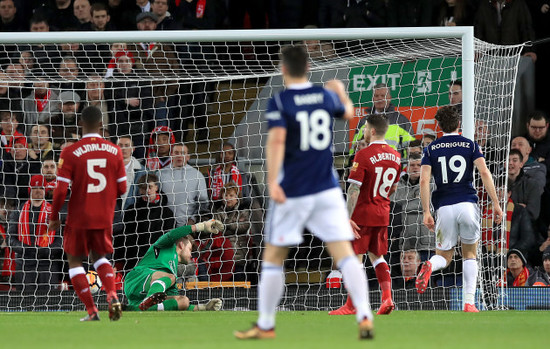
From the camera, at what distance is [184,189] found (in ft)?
42.7

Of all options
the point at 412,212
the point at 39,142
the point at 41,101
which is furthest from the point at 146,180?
the point at 412,212

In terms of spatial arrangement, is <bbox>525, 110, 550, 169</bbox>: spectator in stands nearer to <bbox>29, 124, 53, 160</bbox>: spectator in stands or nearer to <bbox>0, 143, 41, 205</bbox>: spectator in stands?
<bbox>29, 124, 53, 160</bbox>: spectator in stands

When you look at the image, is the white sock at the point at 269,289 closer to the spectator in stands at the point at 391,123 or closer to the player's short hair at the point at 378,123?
the player's short hair at the point at 378,123

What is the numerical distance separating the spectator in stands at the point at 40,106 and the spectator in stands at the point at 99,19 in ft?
6.35

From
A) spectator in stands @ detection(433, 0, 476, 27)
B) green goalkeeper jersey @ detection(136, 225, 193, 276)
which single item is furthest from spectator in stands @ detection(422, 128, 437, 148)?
green goalkeeper jersey @ detection(136, 225, 193, 276)

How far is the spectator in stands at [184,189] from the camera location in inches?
512

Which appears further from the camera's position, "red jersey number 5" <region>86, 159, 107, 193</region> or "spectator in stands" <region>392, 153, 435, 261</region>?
"spectator in stands" <region>392, 153, 435, 261</region>

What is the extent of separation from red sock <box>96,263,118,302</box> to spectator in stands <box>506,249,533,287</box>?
5621 millimetres

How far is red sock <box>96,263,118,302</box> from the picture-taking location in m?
9.21

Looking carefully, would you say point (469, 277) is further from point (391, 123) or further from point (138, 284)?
point (138, 284)

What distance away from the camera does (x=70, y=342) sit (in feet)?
22.7

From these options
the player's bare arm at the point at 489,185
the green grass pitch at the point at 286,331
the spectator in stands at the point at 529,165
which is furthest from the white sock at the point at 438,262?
the spectator in stands at the point at 529,165

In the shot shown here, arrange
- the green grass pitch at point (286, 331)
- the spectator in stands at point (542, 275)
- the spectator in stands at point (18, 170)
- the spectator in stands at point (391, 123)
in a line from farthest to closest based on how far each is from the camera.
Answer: the spectator in stands at point (18, 170)
the spectator in stands at point (391, 123)
the spectator in stands at point (542, 275)
the green grass pitch at point (286, 331)

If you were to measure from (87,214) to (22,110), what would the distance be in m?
4.84
